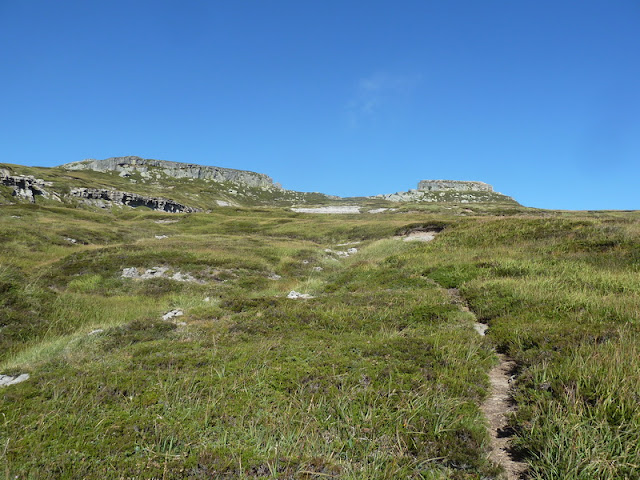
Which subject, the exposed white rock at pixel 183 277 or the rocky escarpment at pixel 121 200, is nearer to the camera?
the exposed white rock at pixel 183 277

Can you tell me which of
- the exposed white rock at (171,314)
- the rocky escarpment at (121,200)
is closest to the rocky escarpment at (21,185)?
the rocky escarpment at (121,200)

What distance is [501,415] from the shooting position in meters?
6.84

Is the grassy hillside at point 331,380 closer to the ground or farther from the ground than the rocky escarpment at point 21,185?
closer to the ground

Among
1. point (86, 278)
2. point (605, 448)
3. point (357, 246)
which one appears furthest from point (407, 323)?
point (357, 246)

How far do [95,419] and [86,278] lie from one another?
68.8 ft

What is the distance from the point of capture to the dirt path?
18.2ft

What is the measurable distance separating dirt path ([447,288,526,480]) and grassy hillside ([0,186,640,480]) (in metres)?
0.22

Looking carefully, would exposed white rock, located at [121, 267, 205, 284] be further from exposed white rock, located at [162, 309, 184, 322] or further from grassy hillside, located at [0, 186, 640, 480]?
exposed white rock, located at [162, 309, 184, 322]

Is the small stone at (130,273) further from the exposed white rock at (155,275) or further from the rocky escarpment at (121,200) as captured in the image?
the rocky escarpment at (121,200)

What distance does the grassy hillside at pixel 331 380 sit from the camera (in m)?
5.30

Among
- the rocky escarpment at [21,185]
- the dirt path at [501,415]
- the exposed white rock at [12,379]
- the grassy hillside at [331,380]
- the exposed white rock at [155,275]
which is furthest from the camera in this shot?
the rocky escarpment at [21,185]

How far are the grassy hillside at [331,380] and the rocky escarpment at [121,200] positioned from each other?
152270mm

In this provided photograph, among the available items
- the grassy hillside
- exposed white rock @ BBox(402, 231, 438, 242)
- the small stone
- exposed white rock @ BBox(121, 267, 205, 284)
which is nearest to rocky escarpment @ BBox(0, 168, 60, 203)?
the small stone

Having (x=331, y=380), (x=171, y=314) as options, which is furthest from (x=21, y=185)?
(x=331, y=380)
